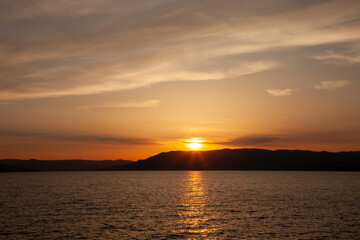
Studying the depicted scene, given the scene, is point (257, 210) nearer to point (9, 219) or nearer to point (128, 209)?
point (128, 209)

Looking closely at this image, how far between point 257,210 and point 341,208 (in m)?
20.5

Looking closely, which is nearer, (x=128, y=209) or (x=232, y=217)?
(x=232, y=217)

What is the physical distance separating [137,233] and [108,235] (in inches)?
172

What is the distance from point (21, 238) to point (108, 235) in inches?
471

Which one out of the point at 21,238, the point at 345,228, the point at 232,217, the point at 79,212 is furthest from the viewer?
the point at 79,212

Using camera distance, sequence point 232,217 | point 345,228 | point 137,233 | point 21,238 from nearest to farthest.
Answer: point 21,238 → point 137,233 → point 345,228 → point 232,217

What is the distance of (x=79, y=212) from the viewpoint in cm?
7169

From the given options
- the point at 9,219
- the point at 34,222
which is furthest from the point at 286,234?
the point at 9,219

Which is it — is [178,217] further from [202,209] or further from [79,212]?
[79,212]

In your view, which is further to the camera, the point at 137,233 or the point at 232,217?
the point at 232,217

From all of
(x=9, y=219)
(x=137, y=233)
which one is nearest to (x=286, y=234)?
(x=137, y=233)

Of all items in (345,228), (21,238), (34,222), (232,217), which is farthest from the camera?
(232,217)

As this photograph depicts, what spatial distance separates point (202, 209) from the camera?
77.4m

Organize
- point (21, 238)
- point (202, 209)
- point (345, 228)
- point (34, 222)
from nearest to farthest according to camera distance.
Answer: point (21, 238) < point (345, 228) < point (34, 222) < point (202, 209)
